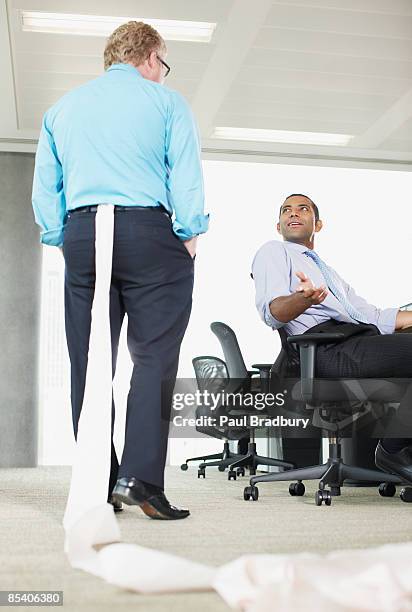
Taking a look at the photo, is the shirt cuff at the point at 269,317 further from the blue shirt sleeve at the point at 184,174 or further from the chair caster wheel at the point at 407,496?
the chair caster wheel at the point at 407,496

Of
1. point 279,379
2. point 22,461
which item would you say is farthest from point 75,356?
point 22,461

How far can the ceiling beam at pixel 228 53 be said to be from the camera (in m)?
4.71

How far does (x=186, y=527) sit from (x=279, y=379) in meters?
1.18

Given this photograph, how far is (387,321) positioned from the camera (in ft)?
9.91

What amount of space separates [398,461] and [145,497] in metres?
1.19

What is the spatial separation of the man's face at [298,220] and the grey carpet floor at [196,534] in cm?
112

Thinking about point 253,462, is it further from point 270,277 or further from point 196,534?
point 196,534

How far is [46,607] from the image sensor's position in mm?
1015

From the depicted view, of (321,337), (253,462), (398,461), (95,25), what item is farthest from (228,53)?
(398,461)

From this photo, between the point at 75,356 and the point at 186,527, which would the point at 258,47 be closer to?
the point at 75,356

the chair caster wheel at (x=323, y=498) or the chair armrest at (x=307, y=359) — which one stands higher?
the chair armrest at (x=307, y=359)

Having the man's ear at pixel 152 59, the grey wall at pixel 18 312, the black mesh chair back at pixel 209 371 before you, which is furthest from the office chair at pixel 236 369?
the grey wall at pixel 18 312

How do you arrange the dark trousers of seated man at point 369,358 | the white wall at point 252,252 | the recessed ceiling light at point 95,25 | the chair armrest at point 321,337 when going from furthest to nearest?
the white wall at point 252,252, the recessed ceiling light at point 95,25, the chair armrest at point 321,337, the dark trousers of seated man at point 369,358

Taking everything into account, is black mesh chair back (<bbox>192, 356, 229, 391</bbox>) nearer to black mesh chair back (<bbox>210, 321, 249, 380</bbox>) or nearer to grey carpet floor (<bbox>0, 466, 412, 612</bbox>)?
black mesh chair back (<bbox>210, 321, 249, 380</bbox>)
